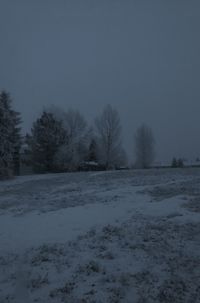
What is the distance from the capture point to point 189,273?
696cm

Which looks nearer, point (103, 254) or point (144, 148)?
point (103, 254)

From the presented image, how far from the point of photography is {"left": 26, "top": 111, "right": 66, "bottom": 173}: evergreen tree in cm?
4966

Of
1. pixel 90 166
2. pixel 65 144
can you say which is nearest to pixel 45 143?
pixel 65 144

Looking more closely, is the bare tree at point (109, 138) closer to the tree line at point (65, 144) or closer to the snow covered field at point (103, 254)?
the tree line at point (65, 144)

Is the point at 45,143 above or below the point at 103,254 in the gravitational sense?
above

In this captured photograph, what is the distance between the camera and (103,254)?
836cm

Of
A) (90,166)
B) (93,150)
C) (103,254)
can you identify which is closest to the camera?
(103,254)

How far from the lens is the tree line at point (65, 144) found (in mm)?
40416

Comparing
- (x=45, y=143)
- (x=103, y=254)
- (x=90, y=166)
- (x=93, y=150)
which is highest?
(x=45, y=143)

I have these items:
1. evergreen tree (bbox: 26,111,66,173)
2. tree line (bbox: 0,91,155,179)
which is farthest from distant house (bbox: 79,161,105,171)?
evergreen tree (bbox: 26,111,66,173)

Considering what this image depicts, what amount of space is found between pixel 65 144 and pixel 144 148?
31641 mm

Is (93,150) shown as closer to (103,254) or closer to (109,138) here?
(109,138)

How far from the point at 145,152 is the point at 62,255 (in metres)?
71.4

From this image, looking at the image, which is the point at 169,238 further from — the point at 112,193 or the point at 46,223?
the point at 112,193
